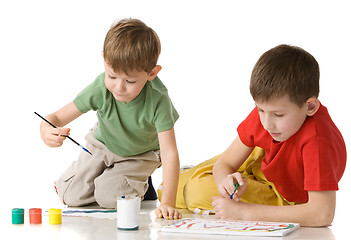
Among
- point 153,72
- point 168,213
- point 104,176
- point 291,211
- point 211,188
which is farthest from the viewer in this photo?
point 104,176

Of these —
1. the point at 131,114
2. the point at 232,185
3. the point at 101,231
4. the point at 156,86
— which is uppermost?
the point at 156,86

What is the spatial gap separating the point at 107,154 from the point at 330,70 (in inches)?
56.7

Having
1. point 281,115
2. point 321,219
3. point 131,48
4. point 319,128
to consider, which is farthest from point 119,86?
point 321,219

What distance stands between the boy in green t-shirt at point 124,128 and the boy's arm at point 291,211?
17cm

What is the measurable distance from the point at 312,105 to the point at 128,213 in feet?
2.15

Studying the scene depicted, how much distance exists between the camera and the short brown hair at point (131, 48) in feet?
7.08

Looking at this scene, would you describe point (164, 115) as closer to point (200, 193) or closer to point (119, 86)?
point (119, 86)

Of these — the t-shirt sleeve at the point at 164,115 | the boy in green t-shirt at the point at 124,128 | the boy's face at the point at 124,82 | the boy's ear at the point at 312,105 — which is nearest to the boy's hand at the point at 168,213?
the boy in green t-shirt at the point at 124,128

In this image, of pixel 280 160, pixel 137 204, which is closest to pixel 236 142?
pixel 280 160

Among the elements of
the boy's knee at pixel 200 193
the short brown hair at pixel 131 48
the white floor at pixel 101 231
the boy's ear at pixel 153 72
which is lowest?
the white floor at pixel 101 231

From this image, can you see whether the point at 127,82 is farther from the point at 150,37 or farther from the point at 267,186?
the point at 267,186

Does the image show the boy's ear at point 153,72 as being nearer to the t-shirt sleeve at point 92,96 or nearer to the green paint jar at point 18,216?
the t-shirt sleeve at point 92,96

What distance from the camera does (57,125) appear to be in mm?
2412

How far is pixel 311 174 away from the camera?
1.99m
